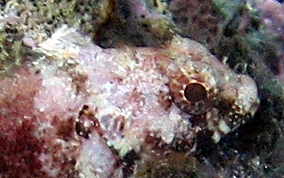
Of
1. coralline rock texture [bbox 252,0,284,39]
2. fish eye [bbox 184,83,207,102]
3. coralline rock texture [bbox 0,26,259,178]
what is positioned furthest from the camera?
coralline rock texture [bbox 252,0,284,39]

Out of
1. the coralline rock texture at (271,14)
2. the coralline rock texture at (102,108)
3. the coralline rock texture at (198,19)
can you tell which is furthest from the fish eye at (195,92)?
the coralline rock texture at (271,14)

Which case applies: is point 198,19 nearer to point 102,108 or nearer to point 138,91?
point 138,91

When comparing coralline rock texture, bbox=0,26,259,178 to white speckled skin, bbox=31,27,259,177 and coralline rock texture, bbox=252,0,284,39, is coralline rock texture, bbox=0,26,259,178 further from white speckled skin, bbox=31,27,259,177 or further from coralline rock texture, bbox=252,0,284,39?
Answer: coralline rock texture, bbox=252,0,284,39

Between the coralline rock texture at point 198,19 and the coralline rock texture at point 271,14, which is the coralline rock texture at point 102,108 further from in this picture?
the coralline rock texture at point 271,14

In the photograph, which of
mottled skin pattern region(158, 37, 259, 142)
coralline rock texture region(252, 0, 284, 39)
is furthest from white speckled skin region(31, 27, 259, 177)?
coralline rock texture region(252, 0, 284, 39)

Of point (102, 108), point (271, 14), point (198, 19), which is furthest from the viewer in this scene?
point (271, 14)

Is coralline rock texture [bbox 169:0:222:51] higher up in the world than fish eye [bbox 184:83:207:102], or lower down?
lower down

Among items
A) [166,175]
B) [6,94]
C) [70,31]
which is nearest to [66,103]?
[6,94]

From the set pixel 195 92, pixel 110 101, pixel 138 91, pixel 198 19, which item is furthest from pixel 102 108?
pixel 198 19
